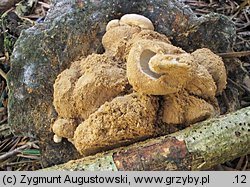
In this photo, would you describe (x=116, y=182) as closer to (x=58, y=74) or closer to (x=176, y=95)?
(x=176, y=95)

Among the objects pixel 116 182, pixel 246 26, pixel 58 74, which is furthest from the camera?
pixel 246 26

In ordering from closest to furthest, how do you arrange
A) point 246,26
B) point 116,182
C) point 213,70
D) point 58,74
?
1. point 116,182
2. point 213,70
3. point 58,74
4. point 246,26

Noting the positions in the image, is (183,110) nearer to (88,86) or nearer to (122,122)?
(122,122)

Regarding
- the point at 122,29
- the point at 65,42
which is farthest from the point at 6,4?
the point at 122,29

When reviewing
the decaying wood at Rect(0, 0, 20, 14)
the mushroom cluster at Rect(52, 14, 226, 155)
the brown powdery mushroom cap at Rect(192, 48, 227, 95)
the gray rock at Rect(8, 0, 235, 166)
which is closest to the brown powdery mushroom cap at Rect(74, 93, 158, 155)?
the mushroom cluster at Rect(52, 14, 226, 155)

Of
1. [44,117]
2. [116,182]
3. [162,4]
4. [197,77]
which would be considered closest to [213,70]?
[197,77]

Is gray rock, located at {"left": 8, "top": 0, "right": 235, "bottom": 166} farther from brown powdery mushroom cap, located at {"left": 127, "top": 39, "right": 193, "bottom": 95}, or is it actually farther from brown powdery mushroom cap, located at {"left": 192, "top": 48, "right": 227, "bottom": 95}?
brown powdery mushroom cap, located at {"left": 127, "top": 39, "right": 193, "bottom": 95}
